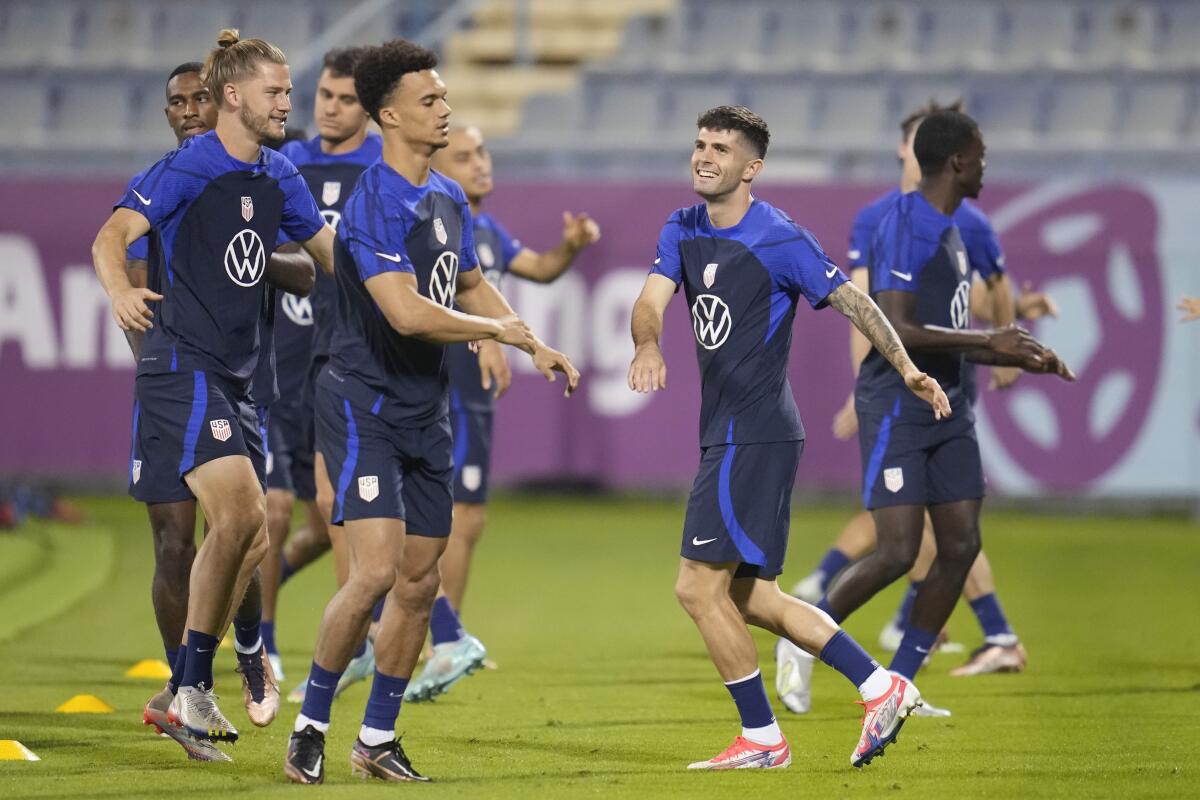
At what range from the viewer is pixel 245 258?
6.43 metres

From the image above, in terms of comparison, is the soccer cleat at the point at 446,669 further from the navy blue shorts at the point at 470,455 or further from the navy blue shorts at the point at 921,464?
the navy blue shorts at the point at 921,464

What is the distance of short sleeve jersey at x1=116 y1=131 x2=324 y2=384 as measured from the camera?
6.32m

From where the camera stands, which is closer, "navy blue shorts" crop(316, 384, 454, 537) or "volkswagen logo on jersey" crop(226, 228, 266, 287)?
"navy blue shorts" crop(316, 384, 454, 537)

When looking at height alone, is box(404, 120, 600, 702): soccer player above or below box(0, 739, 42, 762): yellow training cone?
above

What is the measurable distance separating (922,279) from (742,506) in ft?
5.55

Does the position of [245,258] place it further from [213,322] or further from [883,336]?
[883,336]

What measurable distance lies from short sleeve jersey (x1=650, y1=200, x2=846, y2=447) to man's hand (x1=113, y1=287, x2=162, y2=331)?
5.57ft

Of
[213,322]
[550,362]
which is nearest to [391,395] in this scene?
[550,362]

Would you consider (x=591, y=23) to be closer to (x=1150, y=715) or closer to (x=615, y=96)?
(x=615, y=96)

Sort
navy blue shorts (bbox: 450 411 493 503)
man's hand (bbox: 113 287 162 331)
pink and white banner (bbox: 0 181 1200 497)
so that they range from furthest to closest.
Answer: pink and white banner (bbox: 0 181 1200 497) < navy blue shorts (bbox: 450 411 493 503) < man's hand (bbox: 113 287 162 331)

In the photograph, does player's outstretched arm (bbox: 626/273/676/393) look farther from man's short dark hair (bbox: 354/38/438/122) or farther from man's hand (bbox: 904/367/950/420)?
man's short dark hair (bbox: 354/38/438/122)

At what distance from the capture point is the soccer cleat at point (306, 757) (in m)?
5.77

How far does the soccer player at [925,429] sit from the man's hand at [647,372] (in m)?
1.70

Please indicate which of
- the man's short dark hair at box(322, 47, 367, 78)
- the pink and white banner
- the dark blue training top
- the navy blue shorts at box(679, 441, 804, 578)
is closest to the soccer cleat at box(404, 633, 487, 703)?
the navy blue shorts at box(679, 441, 804, 578)
